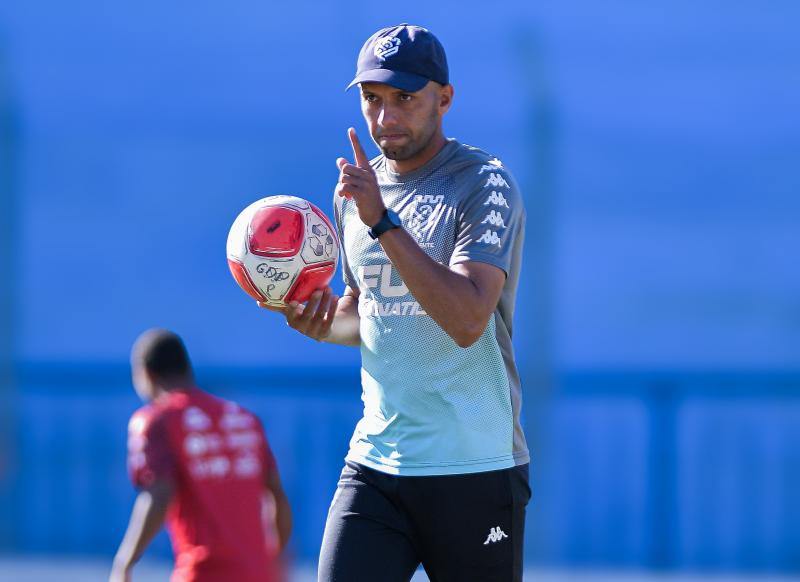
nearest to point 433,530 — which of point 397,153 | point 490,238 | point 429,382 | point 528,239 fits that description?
point 429,382

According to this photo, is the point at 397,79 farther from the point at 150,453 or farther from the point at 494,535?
the point at 150,453

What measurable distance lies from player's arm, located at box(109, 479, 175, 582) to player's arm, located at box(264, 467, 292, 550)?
0.35 m

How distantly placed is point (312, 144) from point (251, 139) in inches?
13.0

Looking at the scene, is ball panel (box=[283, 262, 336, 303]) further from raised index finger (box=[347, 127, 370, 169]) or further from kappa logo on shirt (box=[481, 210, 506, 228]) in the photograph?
kappa logo on shirt (box=[481, 210, 506, 228])

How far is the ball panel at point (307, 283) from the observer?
12.6 ft

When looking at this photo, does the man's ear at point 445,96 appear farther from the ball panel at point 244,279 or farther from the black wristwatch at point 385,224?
the ball panel at point 244,279

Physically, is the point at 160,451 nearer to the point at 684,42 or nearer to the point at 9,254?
the point at 9,254

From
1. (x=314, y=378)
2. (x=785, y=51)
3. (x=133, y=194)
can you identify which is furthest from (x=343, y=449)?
(x=785, y=51)

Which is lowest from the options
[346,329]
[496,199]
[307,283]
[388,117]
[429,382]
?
[429,382]

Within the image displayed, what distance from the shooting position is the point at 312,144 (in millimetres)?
7270

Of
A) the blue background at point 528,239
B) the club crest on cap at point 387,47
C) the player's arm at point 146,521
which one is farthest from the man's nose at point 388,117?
the blue background at point 528,239

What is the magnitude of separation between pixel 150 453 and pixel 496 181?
55.6 inches

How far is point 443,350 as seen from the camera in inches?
139

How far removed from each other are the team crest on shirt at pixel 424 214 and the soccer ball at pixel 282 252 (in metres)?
0.41
